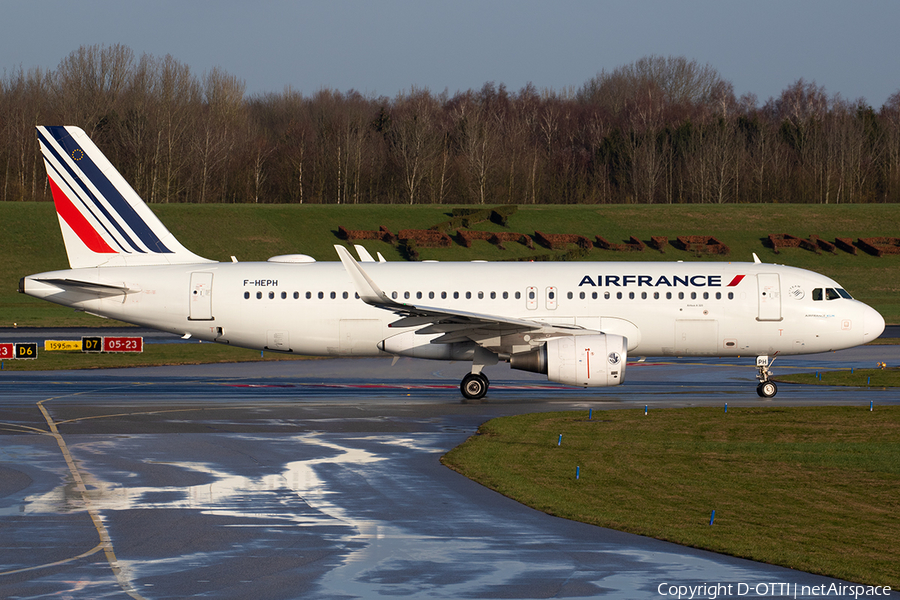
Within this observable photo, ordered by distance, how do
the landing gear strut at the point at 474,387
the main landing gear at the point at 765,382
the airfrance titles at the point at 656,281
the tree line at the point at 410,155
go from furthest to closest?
the tree line at the point at 410,155 < the airfrance titles at the point at 656,281 < the main landing gear at the point at 765,382 < the landing gear strut at the point at 474,387

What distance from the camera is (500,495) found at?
1650 cm

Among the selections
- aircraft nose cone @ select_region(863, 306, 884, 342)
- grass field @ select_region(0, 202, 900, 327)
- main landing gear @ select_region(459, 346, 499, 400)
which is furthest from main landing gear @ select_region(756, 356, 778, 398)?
grass field @ select_region(0, 202, 900, 327)

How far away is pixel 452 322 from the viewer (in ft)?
95.9

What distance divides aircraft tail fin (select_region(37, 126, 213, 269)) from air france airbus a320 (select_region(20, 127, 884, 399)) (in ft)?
0.24

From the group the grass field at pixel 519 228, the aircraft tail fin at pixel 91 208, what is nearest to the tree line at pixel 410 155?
the grass field at pixel 519 228

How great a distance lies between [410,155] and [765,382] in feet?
322

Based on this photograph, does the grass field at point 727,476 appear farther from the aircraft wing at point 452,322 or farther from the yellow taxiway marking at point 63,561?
the yellow taxiway marking at point 63,561

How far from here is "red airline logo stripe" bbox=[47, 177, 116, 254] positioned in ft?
105

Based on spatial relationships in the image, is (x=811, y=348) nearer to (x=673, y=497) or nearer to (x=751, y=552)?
(x=673, y=497)

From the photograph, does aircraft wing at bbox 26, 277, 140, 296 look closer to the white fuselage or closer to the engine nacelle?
the white fuselage

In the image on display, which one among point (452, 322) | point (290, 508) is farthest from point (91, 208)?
point (290, 508)

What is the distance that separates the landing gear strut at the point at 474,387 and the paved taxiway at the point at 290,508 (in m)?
0.37

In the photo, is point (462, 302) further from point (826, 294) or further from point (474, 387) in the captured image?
point (826, 294)

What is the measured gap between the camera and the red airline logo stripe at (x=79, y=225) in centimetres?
3212
